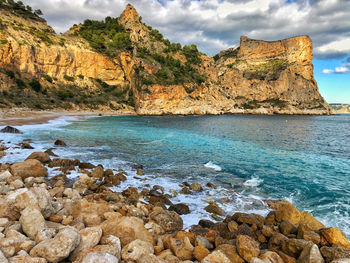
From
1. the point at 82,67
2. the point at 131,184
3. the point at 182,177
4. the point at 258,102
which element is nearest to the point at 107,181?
the point at 131,184

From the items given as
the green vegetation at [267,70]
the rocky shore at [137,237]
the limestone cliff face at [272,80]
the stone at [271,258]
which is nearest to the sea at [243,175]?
the rocky shore at [137,237]

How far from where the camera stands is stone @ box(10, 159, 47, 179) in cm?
893

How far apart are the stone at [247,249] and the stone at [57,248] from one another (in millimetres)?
3310

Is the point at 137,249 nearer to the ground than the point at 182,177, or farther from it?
farther from it

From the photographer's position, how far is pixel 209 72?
110188 millimetres

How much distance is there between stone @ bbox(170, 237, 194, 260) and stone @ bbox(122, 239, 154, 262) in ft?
1.77

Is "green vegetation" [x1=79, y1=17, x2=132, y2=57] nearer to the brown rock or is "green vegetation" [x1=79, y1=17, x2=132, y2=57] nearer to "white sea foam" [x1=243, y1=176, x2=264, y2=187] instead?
"white sea foam" [x1=243, y1=176, x2=264, y2=187]

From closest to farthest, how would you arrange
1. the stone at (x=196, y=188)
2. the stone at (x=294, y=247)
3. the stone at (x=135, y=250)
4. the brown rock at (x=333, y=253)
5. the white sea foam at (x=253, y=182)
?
the stone at (x=135, y=250) < the brown rock at (x=333, y=253) < the stone at (x=294, y=247) < the stone at (x=196, y=188) < the white sea foam at (x=253, y=182)

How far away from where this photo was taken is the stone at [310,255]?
395cm

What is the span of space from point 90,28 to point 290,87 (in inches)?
5225

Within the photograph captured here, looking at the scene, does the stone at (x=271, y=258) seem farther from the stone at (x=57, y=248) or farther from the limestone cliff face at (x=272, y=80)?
the limestone cliff face at (x=272, y=80)

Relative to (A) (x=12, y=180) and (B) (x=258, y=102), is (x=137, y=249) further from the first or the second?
(B) (x=258, y=102)

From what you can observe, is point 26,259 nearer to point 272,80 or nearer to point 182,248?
point 182,248

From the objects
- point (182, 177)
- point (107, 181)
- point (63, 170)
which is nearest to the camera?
point (107, 181)
